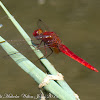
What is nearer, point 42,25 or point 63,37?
point 42,25

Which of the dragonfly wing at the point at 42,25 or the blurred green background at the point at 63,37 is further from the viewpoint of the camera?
the blurred green background at the point at 63,37

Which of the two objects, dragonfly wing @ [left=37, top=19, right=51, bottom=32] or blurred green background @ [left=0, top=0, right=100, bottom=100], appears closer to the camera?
dragonfly wing @ [left=37, top=19, right=51, bottom=32]

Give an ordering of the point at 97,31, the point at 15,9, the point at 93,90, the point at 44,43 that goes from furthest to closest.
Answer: the point at 15,9, the point at 97,31, the point at 93,90, the point at 44,43

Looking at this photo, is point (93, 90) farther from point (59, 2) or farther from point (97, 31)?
point (59, 2)

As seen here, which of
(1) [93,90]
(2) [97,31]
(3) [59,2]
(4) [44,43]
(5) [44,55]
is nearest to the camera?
(5) [44,55]

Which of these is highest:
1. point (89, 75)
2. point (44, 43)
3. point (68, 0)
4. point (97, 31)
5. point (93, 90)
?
point (68, 0)

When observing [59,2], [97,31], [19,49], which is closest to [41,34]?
[19,49]

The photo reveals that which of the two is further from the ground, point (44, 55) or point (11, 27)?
point (11, 27)

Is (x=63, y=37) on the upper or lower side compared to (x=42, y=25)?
upper
